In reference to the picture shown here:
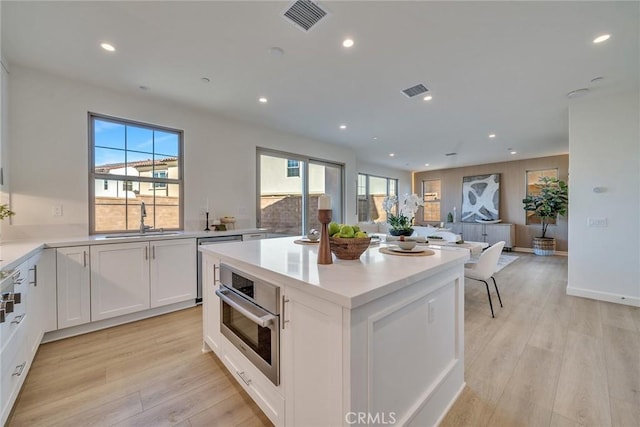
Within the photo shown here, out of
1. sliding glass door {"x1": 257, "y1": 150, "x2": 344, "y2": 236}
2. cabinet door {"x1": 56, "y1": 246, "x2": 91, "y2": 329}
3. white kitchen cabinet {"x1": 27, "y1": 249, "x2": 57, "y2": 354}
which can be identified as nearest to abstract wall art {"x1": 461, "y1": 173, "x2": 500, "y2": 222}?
sliding glass door {"x1": 257, "y1": 150, "x2": 344, "y2": 236}

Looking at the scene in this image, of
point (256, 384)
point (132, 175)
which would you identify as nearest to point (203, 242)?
point (132, 175)

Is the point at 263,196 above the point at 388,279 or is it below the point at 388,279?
above

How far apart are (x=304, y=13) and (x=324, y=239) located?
1.68 metres

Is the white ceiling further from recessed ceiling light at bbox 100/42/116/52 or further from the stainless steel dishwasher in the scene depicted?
the stainless steel dishwasher

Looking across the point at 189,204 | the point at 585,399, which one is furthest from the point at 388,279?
the point at 189,204

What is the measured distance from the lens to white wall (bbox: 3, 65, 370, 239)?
2584mm

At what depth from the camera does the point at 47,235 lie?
2.73 metres

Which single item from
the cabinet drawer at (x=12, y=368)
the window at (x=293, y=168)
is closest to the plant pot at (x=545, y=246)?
the window at (x=293, y=168)

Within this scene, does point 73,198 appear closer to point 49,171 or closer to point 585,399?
point 49,171

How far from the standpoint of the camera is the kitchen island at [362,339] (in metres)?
0.96

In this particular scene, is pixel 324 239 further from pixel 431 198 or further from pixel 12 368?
pixel 431 198

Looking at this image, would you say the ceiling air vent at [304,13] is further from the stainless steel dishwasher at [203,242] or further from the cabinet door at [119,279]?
the cabinet door at [119,279]

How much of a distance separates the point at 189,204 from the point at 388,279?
11.0 feet

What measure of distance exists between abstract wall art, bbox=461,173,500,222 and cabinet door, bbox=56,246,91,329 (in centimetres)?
917
